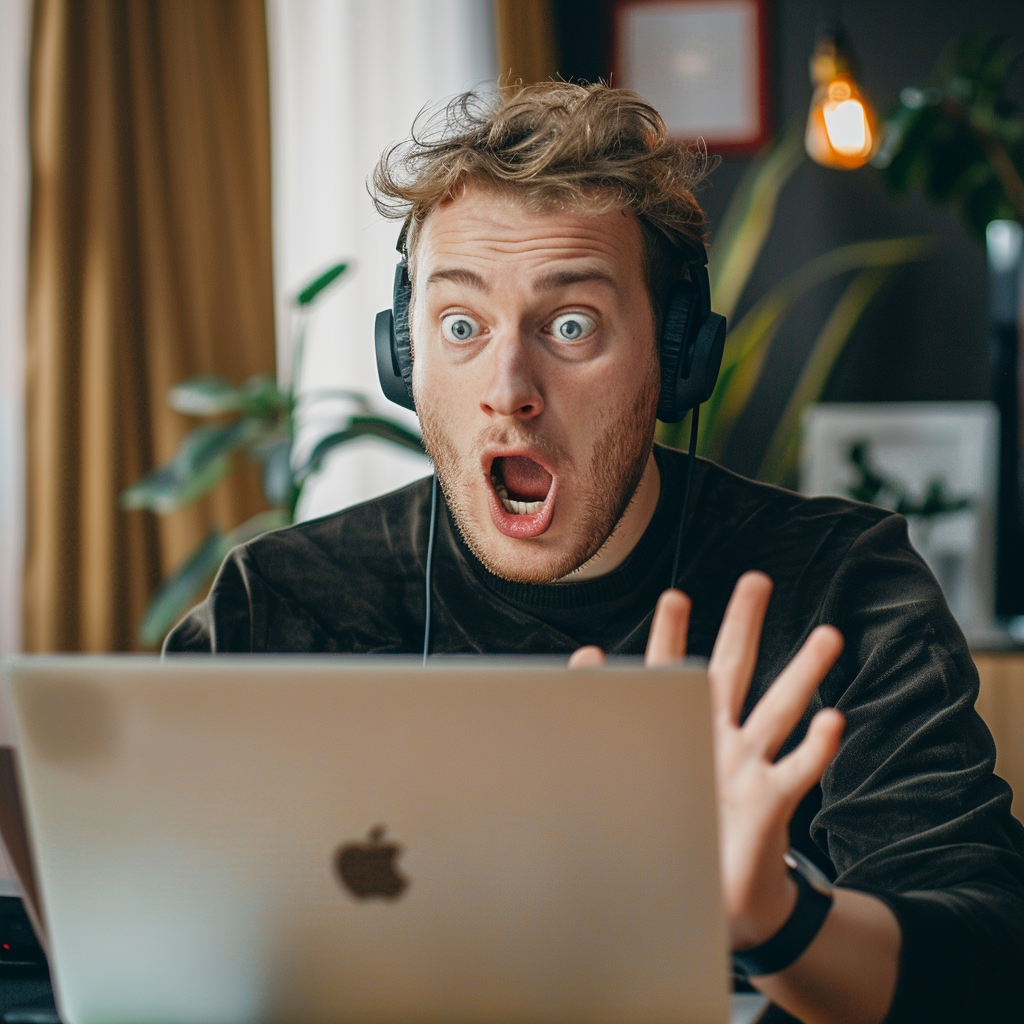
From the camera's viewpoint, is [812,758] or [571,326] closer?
[812,758]

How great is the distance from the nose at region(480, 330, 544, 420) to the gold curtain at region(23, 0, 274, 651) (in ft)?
5.14

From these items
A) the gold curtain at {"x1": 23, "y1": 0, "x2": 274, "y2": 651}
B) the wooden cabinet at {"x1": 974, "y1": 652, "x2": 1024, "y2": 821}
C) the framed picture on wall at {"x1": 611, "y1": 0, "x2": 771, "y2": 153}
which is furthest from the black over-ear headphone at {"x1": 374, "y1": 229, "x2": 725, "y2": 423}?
the framed picture on wall at {"x1": 611, "y1": 0, "x2": 771, "y2": 153}

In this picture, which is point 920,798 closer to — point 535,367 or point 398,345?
point 535,367

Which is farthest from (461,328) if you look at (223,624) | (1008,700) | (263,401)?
(1008,700)

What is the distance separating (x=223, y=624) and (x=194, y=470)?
909 mm

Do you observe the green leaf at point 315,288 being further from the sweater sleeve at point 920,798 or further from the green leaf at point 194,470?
the sweater sleeve at point 920,798

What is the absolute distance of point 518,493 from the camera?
110cm

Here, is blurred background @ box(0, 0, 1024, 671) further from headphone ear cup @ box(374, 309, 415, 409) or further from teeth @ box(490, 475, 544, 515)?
teeth @ box(490, 475, 544, 515)

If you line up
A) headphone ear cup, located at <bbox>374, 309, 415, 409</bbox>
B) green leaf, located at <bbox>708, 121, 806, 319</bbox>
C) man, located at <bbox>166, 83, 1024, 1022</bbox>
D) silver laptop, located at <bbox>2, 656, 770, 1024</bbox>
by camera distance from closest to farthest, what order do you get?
1. silver laptop, located at <bbox>2, 656, 770, 1024</bbox>
2. man, located at <bbox>166, 83, 1024, 1022</bbox>
3. headphone ear cup, located at <bbox>374, 309, 415, 409</bbox>
4. green leaf, located at <bbox>708, 121, 806, 319</bbox>

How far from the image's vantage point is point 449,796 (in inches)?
21.1

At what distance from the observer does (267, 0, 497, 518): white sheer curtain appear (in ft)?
8.37

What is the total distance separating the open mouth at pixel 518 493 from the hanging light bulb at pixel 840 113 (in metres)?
1.37

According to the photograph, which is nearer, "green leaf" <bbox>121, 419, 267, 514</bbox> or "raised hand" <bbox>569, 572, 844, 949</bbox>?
"raised hand" <bbox>569, 572, 844, 949</bbox>

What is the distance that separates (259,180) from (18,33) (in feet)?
1.92
